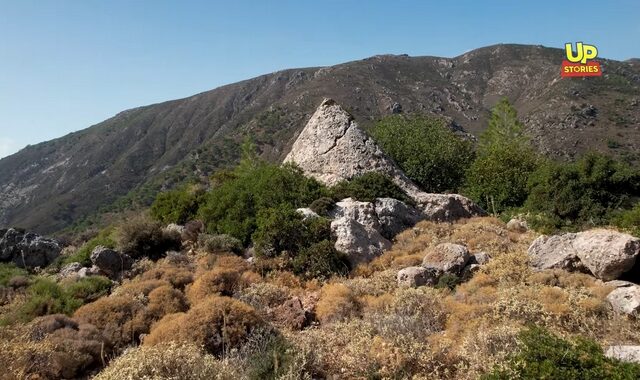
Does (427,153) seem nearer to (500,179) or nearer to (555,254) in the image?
(500,179)

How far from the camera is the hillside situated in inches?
4186

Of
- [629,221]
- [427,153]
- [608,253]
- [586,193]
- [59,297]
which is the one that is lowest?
Answer: [629,221]

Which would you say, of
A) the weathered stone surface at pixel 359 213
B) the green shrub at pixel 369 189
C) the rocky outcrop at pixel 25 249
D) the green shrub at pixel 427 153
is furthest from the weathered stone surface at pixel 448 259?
the rocky outcrop at pixel 25 249

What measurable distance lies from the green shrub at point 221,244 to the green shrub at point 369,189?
15.7ft

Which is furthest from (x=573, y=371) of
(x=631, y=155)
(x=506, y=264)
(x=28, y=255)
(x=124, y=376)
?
(x=631, y=155)

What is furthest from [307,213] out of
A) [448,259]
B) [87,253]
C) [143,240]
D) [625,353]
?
[625,353]

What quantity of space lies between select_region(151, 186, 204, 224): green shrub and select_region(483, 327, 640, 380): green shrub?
15.7 m

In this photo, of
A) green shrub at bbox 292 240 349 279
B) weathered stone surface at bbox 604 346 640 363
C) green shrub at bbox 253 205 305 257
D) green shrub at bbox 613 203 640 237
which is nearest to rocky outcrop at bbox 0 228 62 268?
green shrub at bbox 253 205 305 257

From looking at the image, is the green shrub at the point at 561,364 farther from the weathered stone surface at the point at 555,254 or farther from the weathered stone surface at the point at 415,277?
the weathered stone surface at the point at 555,254

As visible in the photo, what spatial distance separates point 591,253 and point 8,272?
17.9 m

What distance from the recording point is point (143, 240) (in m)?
16.5

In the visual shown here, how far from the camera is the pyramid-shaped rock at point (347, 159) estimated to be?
19.6 metres

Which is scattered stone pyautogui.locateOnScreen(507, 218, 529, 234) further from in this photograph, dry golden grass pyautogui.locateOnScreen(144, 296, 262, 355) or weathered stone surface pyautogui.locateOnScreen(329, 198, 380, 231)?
dry golden grass pyautogui.locateOnScreen(144, 296, 262, 355)

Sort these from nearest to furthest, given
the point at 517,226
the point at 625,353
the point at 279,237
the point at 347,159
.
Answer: the point at 625,353, the point at 279,237, the point at 517,226, the point at 347,159
